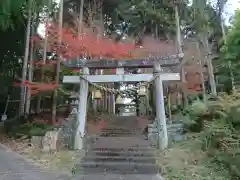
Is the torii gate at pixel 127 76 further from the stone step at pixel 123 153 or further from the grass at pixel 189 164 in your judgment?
the stone step at pixel 123 153

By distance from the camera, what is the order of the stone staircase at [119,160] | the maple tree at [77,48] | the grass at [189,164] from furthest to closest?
the maple tree at [77,48] < the stone staircase at [119,160] < the grass at [189,164]

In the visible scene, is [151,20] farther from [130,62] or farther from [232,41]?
[130,62]

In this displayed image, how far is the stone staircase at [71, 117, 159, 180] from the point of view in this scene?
7131mm

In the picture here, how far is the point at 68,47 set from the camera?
13547 mm

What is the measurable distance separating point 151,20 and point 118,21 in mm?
2984

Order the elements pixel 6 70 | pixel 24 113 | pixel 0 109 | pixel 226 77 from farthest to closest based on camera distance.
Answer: pixel 226 77, pixel 0 109, pixel 6 70, pixel 24 113

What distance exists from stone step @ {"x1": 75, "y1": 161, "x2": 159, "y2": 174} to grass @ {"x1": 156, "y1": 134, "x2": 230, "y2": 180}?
0.31 metres

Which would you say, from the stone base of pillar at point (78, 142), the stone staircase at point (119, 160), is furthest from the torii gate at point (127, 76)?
the stone staircase at point (119, 160)

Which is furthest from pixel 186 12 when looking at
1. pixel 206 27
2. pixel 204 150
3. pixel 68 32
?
pixel 204 150

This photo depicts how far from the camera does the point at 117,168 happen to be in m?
7.33

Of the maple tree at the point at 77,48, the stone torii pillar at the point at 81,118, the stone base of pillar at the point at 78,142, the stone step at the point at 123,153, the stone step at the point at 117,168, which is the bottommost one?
the stone step at the point at 117,168

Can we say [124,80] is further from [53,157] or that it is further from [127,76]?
[53,157]

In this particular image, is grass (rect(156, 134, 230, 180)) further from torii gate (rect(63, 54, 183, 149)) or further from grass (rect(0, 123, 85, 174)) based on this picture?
grass (rect(0, 123, 85, 174))

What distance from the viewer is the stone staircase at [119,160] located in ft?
23.4
